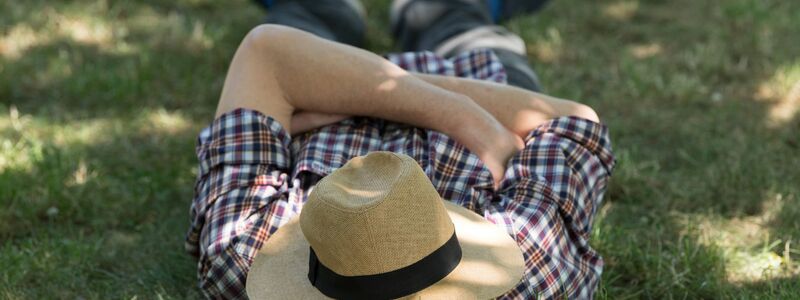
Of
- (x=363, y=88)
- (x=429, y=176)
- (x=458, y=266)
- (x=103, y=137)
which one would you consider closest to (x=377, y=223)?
(x=458, y=266)

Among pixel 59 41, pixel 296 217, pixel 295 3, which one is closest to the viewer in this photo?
pixel 296 217

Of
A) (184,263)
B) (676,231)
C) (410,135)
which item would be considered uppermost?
(410,135)

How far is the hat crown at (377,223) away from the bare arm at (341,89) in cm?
82

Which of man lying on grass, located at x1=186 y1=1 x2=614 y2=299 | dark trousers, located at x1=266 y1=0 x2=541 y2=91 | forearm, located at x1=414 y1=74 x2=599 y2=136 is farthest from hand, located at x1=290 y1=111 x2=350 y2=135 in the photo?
dark trousers, located at x1=266 y1=0 x2=541 y2=91

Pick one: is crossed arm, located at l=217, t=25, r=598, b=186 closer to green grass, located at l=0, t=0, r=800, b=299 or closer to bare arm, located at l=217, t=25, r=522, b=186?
bare arm, located at l=217, t=25, r=522, b=186

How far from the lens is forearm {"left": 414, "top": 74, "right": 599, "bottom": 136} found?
3152mm

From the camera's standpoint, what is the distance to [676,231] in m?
3.32

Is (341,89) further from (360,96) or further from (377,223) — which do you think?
(377,223)

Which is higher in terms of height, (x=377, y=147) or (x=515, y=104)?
(x=515, y=104)

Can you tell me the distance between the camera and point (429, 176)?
2.98m

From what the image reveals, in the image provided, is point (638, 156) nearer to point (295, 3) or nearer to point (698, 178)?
point (698, 178)

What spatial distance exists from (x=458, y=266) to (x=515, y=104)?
0.96 metres

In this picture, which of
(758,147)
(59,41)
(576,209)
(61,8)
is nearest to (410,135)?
(576,209)

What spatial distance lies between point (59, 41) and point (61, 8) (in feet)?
1.28
